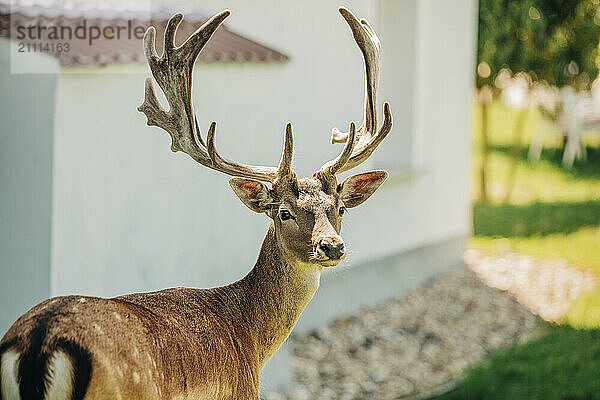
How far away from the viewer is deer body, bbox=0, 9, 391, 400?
72.8 inches

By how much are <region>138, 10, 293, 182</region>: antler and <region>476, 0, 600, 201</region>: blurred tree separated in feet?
27.9

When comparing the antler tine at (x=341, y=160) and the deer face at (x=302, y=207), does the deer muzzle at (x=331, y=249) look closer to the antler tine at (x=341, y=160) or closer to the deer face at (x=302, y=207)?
the deer face at (x=302, y=207)

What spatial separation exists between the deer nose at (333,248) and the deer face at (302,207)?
0.02 m

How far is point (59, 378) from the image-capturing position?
1823mm

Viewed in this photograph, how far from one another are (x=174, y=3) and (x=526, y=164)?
10.1 meters

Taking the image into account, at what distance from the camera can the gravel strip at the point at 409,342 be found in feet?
18.8

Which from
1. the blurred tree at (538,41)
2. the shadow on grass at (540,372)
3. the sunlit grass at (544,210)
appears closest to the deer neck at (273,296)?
the shadow on grass at (540,372)

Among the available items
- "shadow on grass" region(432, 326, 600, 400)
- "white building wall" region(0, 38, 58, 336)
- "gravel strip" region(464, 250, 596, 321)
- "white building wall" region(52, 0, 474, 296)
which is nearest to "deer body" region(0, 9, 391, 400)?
"white building wall" region(52, 0, 474, 296)

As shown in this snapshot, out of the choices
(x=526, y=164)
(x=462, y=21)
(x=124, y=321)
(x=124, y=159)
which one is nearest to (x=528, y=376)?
(x=124, y=159)

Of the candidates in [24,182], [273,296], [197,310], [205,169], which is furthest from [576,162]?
[197,310]

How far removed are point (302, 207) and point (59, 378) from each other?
2.64ft

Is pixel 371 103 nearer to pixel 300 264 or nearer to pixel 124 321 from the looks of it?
pixel 300 264

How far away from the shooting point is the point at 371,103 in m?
2.62

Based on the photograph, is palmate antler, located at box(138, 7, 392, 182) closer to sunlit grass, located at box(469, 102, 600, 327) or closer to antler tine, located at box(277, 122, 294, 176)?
antler tine, located at box(277, 122, 294, 176)
